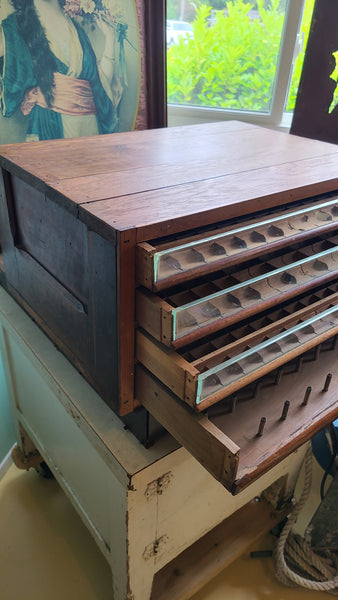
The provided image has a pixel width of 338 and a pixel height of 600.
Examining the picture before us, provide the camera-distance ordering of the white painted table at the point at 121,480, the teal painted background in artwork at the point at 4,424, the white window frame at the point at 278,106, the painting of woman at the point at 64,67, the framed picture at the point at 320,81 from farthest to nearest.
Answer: the white window frame at the point at 278,106, the teal painted background in artwork at the point at 4,424, the framed picture at the point at 320,81, the painting of woman at the point at 64,67, the white painted table at the point at 121,480

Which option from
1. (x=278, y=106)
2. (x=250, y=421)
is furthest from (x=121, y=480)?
(x=278, y=106)

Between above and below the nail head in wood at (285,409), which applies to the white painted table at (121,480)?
below

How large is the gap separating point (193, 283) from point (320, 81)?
1079 mm

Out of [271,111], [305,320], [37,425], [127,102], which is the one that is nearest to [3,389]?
[37,425]

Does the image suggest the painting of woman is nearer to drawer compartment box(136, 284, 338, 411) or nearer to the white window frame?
the white window frame

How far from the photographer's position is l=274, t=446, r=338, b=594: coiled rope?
1.22m

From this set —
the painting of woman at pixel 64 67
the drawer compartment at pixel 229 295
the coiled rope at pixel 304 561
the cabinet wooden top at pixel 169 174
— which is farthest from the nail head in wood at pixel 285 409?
the painting of woman at pixel 64 67

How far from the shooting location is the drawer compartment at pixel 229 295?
1.99 ft

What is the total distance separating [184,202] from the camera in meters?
0.67

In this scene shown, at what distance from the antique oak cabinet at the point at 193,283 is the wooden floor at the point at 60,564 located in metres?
0.77

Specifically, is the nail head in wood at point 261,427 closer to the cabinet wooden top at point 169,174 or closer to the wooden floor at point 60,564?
the cabinet wooden top at point 169,174

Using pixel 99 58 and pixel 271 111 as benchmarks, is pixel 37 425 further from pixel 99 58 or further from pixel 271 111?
pixel 271 111

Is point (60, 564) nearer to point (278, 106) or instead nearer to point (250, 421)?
point (250, 421)

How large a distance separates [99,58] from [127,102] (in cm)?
16
